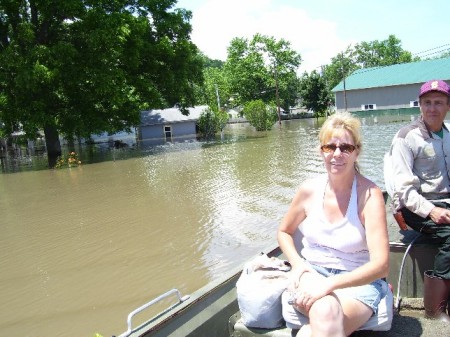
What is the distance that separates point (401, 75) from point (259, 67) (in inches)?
932

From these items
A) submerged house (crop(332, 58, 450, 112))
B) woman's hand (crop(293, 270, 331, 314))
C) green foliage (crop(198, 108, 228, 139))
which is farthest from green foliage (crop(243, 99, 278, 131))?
woman's hand (crop(293, 270, 331, 314))

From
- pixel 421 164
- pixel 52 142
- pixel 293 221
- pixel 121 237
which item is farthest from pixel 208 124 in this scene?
pixel 293 221

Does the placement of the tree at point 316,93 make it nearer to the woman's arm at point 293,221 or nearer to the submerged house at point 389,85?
the submerged house at point 389,85

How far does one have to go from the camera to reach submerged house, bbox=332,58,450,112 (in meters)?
46.6

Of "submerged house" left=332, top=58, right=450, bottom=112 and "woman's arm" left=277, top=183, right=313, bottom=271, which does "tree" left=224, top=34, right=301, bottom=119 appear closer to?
"submerged house" left=332, top=58, right=450, bottom=112

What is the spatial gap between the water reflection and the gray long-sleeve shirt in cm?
373

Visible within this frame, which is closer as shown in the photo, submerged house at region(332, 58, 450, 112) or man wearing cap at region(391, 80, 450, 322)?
man wearing cap at region(391, 80, 450, 322)

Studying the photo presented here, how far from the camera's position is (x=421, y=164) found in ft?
12.0

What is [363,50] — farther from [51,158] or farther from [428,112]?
[428,112]

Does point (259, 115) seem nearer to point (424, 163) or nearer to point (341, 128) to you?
point (424, 163)

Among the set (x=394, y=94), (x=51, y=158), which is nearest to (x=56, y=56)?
(x=51, y=158)

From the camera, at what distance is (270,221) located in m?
9.48

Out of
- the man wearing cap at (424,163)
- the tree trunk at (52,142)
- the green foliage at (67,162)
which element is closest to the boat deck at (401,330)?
the man wearing cap at (424,163)

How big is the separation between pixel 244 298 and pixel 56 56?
72.4 ft
